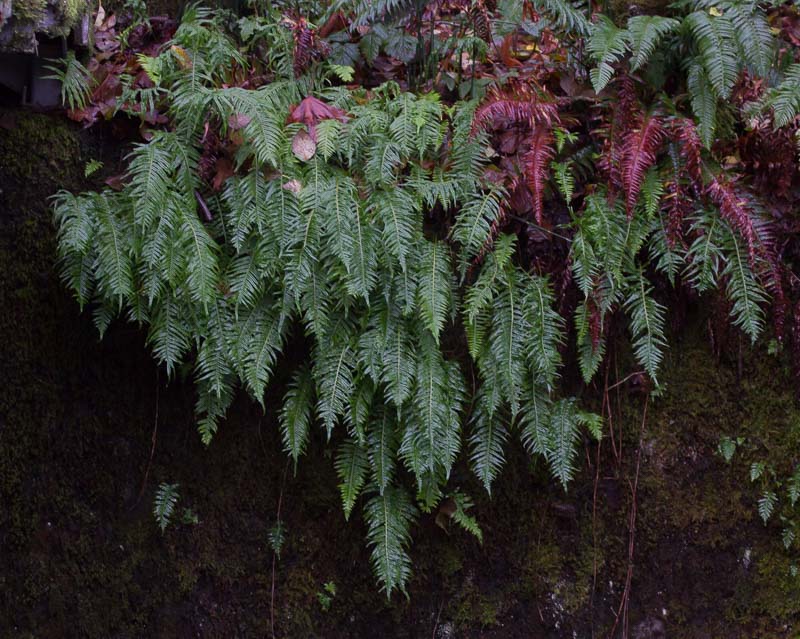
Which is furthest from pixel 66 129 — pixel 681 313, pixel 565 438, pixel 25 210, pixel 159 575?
pixel 681 313

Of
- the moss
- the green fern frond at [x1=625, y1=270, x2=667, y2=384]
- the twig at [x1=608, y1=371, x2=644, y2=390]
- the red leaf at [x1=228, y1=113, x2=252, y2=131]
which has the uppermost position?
the moss

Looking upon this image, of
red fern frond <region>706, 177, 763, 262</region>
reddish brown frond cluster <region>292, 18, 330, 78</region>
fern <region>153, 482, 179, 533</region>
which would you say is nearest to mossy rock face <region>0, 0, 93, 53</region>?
reddish brown frond cluster <region>292, 18, 330, 78</region>

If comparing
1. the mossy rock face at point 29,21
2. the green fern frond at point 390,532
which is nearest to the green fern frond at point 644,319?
the green fern frond at point 390,532

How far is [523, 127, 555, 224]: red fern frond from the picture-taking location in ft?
9.70

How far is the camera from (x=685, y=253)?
122 inches

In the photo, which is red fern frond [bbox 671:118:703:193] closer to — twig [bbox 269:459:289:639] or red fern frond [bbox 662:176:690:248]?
red fern frond [bbox 662:176:690:248]

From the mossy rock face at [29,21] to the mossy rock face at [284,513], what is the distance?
552mm

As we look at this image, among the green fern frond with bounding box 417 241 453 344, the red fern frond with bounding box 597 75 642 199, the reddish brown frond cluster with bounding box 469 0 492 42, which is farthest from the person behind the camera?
the reddish brown frond cluster with bounding box 469 0 492 42

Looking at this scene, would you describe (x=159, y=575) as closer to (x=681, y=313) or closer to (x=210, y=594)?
(x=210, y=594)

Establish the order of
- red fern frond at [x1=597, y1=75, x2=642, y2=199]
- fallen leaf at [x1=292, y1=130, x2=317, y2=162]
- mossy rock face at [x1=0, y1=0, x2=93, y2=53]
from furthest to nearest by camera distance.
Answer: red fern frond at [x1=597, y1=75, x2=642, y2=199] < fallen leaf at [x1=292, y1=130, x2=317, y2=162] < mossy rock face at [x1=0, y1=0, x2=93, y2=53]

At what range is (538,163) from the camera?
298cm

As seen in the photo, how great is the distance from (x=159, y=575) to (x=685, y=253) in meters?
2.69

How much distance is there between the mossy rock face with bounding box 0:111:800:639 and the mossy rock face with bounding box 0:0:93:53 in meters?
0.55

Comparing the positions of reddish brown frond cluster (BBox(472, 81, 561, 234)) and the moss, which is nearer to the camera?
the moss
